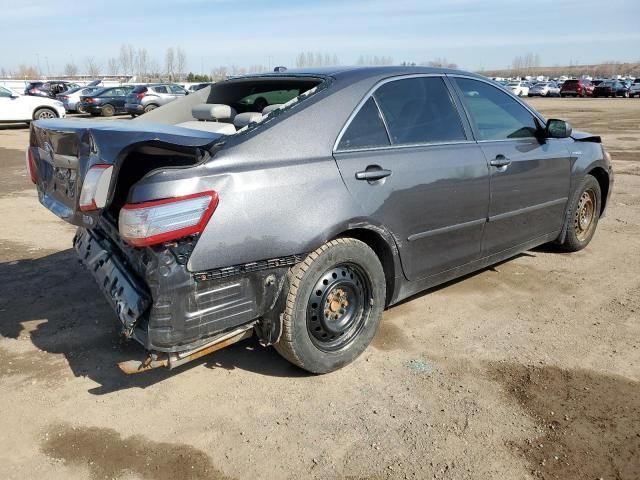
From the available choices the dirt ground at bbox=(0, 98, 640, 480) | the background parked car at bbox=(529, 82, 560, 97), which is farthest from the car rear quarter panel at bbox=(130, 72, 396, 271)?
the background parked car at bbox=(529, 82, 560, 97)

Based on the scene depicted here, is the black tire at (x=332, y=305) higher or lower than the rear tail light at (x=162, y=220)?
lower

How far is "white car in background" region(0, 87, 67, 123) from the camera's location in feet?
66.4

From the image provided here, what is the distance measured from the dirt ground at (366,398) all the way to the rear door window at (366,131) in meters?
1.31

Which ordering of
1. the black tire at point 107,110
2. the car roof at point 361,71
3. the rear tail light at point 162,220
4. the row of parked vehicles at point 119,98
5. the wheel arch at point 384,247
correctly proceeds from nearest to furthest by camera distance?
the rear tail light at point 162,220 < the wheel arch at point 384,247 < the car roof at point 361,71 < the row of parked vehicles at point 119,98 < the black tire at point 107,110

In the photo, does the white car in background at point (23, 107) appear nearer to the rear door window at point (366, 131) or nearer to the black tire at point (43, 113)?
the black tire at point (43, 113)

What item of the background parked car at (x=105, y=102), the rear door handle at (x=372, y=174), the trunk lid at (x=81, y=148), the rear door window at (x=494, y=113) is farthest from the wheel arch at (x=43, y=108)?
the rear door handle at (x=372, y=174)

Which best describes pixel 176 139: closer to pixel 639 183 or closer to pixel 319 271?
pixel 319 271

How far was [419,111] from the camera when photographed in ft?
12.1

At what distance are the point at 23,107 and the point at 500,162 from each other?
21.0 metres

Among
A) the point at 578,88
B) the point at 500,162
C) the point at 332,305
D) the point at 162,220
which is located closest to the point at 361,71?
the point at 500,162

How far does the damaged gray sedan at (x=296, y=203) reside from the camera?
259 centimetres

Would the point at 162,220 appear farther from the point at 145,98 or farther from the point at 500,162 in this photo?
the point at 145,98

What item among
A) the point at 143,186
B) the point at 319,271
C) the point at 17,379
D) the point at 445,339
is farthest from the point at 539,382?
the point at 17,379

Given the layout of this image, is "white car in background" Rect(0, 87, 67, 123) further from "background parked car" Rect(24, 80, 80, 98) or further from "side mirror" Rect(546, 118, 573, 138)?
"side mirror" Rect(546, 118, 573, 138)
